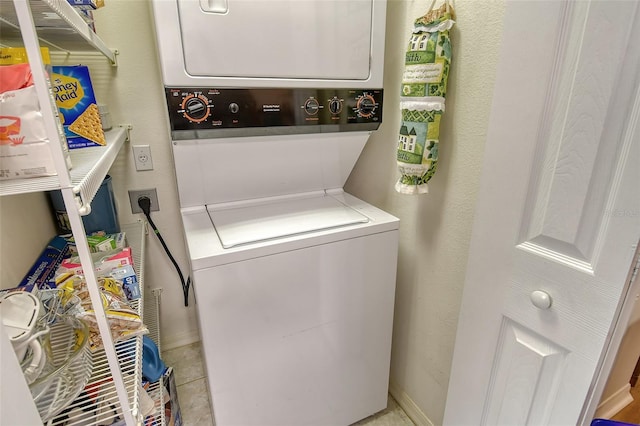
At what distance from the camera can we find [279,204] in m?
1.51

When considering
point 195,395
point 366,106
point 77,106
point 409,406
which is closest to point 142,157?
point 77,106

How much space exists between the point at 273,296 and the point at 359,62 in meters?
0.91

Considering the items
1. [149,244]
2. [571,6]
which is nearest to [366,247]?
[571,6]

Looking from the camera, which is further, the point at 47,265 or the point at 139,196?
the point at 139,196

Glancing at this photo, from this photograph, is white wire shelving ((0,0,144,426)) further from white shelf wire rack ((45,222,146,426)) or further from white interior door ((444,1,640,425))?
white interior door ((444,1,640,425))

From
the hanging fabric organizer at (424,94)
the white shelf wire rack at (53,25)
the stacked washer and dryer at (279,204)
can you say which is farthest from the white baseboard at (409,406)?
the white shelf wire rack at (53,25)

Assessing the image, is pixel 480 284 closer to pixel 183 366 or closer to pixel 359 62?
pixel 359 62

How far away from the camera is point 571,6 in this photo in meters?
0.73

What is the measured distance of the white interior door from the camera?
704mm

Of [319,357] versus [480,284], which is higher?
[480,284]

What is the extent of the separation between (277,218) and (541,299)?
897mm

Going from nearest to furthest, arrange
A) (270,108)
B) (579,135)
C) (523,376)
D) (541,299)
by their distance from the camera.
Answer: (579,135) → (541,299) → (523,376) → (270,108)

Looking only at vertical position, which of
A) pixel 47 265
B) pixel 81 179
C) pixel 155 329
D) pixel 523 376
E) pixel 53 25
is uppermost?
pixel 53 25

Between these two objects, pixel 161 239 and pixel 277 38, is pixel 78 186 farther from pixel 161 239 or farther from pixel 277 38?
pixel 161 239
